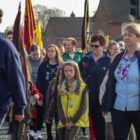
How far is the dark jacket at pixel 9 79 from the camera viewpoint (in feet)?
12.8

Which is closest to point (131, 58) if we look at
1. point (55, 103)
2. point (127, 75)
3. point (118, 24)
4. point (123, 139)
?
point (127, 75)

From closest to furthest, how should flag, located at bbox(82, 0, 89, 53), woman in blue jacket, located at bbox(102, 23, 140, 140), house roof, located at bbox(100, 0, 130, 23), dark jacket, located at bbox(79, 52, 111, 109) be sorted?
woman in blue jacket, located at bbox(102, 23, 140, 140) → dark jacket, located at bbox(79, 52, 111, 109) → flag, located at bbox(82, 0, 89, 53) → house roof, located at bbox(100, 0, 130, 23)

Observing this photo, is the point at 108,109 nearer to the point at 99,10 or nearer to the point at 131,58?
the point at 131,58

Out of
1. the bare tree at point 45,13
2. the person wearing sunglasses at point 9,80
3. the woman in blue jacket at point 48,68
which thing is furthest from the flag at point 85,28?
the bare tree at point 45,13

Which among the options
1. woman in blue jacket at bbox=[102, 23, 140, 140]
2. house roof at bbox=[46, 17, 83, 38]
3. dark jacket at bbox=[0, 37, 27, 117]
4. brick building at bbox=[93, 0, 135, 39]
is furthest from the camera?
house roof at bbox=[46, 17, 83, 38]

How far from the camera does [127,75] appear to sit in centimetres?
497

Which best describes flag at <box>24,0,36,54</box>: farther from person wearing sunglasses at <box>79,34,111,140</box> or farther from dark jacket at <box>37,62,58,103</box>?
person wearing sunglasses at <box>79,34,111,140</box>

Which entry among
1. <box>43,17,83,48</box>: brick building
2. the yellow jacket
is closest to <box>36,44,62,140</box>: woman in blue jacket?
the yellow jacket

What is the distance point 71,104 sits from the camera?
6.30 m

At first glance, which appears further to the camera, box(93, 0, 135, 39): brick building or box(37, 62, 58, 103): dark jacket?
box(93, 0, 135, 39): brick building

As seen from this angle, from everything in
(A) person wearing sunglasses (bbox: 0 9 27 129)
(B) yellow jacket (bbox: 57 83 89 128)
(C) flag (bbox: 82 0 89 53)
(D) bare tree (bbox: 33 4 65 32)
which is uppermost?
(D) bare tree (bbox: 33 4 65 32)

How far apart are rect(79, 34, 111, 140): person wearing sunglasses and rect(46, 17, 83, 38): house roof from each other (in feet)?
241

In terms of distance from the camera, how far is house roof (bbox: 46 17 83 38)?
80875 millimetres

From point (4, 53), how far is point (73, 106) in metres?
2.61
